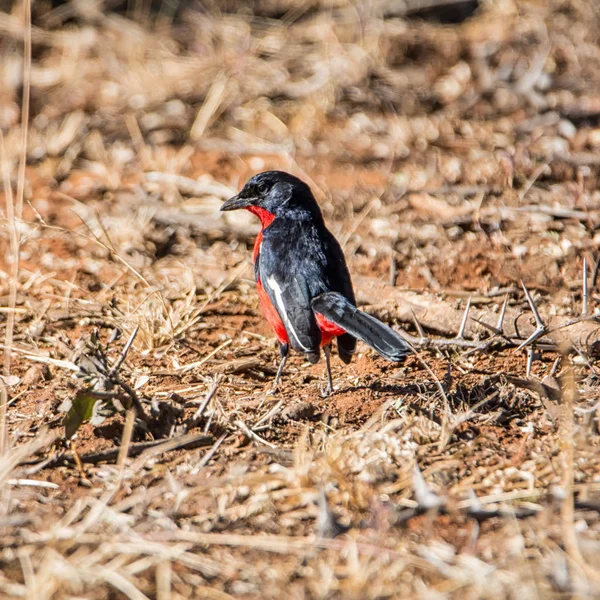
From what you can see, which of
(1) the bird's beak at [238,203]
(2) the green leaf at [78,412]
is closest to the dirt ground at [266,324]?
(2) the green leaf at [78,412]

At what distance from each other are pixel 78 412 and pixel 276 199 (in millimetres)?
2087

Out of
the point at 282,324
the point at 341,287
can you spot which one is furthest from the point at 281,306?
the point at 341,287

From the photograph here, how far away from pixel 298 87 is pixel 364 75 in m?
0.67

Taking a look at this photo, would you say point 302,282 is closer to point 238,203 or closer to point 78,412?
point 238,203

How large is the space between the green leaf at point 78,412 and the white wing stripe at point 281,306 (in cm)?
114

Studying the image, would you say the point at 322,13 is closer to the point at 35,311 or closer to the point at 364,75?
the point at 364,75

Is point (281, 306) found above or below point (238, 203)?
below

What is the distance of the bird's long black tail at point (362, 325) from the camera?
12.3ft

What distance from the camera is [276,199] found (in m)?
5.09

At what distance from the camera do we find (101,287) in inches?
217

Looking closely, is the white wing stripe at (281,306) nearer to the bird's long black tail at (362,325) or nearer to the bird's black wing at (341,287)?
the bird's long black tail at (362,325)

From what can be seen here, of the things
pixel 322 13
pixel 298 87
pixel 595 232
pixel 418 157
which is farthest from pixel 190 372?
pixel 322 13

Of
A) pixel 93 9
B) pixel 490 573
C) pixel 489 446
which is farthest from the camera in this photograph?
pixel 93 9

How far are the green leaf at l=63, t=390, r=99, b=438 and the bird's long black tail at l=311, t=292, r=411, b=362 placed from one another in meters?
1.24
